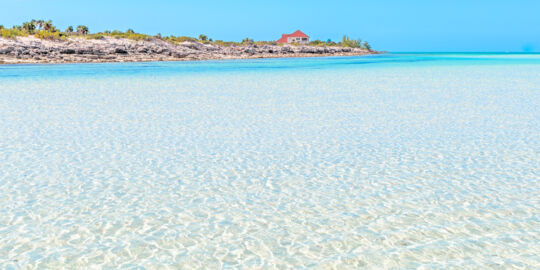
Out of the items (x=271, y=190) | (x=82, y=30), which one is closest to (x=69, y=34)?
(x=82, y=30)

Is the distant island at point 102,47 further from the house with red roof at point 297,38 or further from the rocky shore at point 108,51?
the house with red roof at point 297,38

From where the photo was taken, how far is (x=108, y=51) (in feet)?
179

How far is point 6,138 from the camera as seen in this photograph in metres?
9.09

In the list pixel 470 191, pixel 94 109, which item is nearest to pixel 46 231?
pixel 470 191

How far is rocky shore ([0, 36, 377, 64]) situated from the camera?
154ft

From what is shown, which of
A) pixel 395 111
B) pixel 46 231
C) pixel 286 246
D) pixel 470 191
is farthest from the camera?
pixel 395 111

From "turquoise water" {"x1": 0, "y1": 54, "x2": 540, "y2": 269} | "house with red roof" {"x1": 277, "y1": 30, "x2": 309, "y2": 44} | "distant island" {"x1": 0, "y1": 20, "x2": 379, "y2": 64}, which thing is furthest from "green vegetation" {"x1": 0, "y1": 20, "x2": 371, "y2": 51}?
"turquoise water" {"x1": 0, "y1": 54, "x2": 540, "y2": 269}

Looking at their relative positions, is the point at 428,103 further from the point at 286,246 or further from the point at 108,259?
the point at 108,259

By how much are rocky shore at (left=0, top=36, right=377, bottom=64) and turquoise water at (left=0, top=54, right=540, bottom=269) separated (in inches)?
1575

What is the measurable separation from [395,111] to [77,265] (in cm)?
1045

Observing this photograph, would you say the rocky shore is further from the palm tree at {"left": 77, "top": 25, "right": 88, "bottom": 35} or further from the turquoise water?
the turquoise water

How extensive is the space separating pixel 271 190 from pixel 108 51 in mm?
53588

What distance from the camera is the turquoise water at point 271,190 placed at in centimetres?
414

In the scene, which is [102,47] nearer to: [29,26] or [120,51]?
[120,51]
